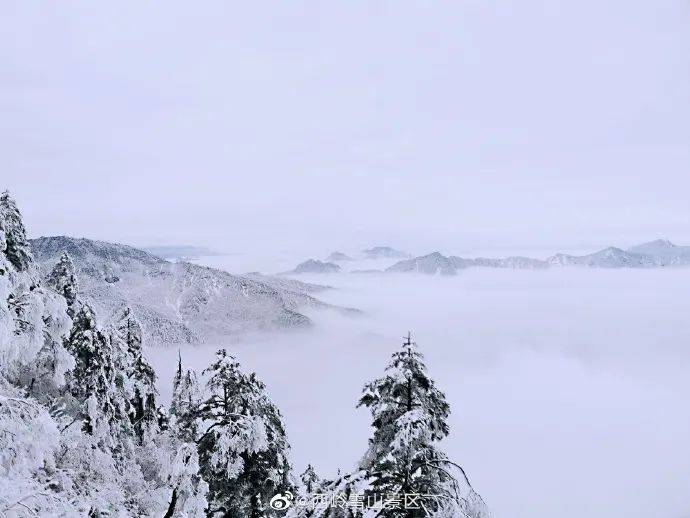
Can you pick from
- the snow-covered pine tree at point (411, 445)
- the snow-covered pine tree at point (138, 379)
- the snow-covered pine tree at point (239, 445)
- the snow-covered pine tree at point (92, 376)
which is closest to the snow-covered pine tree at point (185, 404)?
the snow-covered pine tree at point (239, 445)

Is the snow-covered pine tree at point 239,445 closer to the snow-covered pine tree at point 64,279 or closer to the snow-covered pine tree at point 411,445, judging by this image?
the snow-covered pine tree at point 411,445

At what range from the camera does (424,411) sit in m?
9.47

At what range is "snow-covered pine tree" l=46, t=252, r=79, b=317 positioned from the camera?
23775 mm

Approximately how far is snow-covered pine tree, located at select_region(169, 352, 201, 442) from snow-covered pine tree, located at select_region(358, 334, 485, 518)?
8.78 meters

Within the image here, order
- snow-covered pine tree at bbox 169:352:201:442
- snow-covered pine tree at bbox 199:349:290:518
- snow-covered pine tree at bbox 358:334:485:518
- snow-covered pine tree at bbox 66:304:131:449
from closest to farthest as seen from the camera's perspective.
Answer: snow-covered pine tree at bbox 358:334:485:518 → snow-covered pine tree at bbox 199:349:290:518 → snow-covered pine tree at bbox 66:304:131:449 → snow-covered pine tree at bbox 169:352:201:442

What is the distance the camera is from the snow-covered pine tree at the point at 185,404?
1871 cm

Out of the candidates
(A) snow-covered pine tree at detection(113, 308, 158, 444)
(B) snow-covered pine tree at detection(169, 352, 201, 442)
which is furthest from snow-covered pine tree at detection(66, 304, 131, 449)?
(A) snow-covered pine tree at detection(113, 308, 158, 444)

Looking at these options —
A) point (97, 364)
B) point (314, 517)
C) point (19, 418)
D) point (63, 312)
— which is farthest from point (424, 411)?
point (97, 364)

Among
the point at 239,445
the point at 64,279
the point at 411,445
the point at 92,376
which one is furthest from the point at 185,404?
the point at 411,445

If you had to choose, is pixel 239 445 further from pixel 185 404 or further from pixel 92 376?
pixel 185 404

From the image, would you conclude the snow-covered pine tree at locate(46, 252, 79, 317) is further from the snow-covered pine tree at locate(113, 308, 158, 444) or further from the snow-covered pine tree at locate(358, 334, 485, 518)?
the snow-covered pine tree at locate(358, 334, 485, 518)

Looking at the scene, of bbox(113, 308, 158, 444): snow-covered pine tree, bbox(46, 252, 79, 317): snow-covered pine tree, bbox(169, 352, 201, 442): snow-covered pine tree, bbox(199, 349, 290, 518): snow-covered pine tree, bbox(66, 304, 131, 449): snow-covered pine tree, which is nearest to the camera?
bbox(199, 349, 290, 518): snow-covered pine tree

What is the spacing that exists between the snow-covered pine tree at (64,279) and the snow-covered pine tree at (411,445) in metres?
19.1

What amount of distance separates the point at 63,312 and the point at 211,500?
11.1 m
